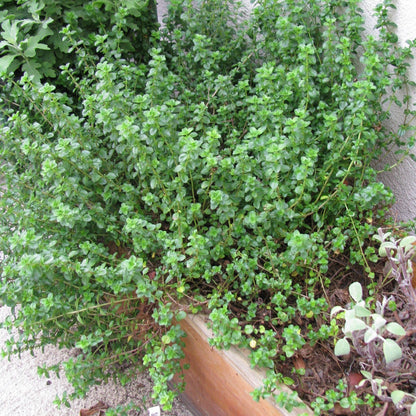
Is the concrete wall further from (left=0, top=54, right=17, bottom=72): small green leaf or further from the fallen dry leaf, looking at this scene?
(left=0, top=54, right=17, bottom=72): small green leaf

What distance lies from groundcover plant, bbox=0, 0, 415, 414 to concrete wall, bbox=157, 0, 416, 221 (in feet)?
0.17

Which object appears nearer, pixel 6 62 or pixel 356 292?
pixel 356 292

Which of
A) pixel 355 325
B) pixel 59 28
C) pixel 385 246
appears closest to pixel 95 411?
pixel 355 325

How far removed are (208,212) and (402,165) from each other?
1.05m

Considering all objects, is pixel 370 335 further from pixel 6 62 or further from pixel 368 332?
pixel 6 62

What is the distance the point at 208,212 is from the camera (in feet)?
6.07

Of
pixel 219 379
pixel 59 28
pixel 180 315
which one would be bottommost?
pixel 219 379

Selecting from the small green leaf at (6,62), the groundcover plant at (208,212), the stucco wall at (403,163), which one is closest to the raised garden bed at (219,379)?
the groundcover plant at (208,212)

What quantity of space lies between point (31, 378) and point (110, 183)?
1229 millimetres

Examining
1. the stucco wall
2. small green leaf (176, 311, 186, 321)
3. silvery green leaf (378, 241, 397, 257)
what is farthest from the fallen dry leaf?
the stucco wall

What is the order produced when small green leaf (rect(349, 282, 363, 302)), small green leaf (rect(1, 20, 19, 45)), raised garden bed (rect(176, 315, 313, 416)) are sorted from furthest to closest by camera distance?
small green leaf (rect(1, 20, 19, 45)) < raised garden bed (rect(176, 315, 313, 416)) < small green leaf (rect(349, 282, 363, 302))

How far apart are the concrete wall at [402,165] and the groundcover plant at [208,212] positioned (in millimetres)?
53

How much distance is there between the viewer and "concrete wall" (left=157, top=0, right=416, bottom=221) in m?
1.97

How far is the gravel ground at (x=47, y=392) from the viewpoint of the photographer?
7.15ft
